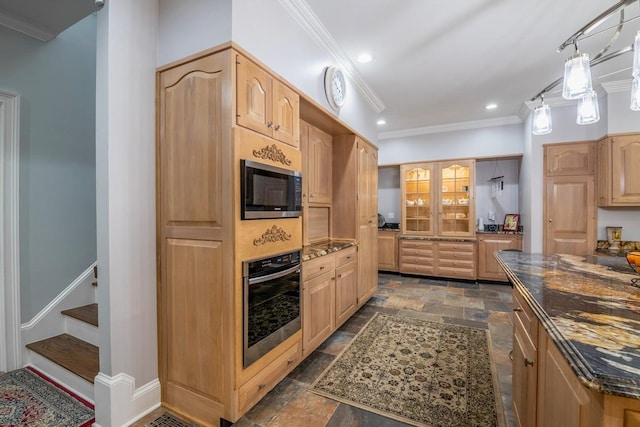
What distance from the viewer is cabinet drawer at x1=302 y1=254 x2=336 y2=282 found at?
2.35 m

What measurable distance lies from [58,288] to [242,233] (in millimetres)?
2104

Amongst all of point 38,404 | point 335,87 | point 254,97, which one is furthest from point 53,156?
point 335,87

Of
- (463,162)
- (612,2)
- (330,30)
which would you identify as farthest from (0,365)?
(463,162)

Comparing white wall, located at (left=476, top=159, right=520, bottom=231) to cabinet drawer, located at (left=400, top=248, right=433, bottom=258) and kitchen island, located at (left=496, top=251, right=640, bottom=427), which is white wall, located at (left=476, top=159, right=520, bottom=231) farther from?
kitchen island, located at (left=496, top=251, right=640, bottom=427)

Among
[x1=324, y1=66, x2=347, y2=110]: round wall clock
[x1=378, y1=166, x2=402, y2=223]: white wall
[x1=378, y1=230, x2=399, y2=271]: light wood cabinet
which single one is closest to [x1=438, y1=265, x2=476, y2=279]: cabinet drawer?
[x1=378, y1=230, x2=399, y2=271]: light wood cabinet

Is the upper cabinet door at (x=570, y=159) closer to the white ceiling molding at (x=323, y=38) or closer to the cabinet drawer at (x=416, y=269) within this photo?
the cabinet drawer at (x=416, y=269)

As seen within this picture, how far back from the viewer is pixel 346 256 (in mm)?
3164

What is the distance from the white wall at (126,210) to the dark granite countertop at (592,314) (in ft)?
7.04

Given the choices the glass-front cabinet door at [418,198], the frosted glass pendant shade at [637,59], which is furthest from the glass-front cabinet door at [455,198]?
the frosted glass pendant shade at [637,59]

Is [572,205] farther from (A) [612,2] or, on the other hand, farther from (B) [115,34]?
(B) [115,34]

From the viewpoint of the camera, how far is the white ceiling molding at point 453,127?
5.04m

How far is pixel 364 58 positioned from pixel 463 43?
3.16 ft

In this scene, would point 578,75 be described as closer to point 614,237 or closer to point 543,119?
point 543,119

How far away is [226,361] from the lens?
1673mm
